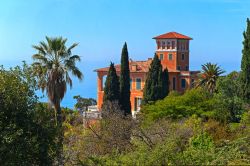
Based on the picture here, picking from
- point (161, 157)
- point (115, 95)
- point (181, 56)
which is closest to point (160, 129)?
point (161, 157)

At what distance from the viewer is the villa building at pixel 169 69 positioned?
70.2m

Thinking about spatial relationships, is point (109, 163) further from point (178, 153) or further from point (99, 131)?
point (99, 131)

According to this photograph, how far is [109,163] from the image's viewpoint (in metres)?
15.2

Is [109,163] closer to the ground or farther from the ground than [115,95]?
closer to the ground

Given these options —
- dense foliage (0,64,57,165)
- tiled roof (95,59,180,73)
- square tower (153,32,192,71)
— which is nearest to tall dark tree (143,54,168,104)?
tiled roof (95,59,180,73)

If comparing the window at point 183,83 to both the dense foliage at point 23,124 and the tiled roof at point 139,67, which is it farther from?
the dense foliage at point 23,124

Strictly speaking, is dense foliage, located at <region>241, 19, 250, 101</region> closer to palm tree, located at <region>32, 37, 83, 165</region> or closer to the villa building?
palm tree, located at <region>32, 37, 83, 165</region>

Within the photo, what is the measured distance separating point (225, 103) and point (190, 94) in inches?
95.9

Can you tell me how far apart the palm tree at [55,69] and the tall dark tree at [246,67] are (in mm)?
15807

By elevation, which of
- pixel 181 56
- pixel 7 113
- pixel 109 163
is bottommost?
pixel 109 163

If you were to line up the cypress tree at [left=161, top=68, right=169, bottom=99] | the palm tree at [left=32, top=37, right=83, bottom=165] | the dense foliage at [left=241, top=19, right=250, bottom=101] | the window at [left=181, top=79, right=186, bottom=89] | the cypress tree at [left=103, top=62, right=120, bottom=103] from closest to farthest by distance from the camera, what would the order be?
the palm tree at [left=32, top=37, right=83, bottom=165]
the dense foliage at [left=241, top=19, right=250, bottom=101]
the cypress tree at [left=103, top=62, right=120, bottom=103]
the cypress tree at [left=161, top=68, right=169, bottom=99]
the window at [left=181, top=79, right=186, bottom=89]

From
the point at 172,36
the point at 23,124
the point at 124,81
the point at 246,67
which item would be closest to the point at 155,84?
the point at 124,81

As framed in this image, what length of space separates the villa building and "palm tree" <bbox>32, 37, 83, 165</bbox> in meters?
36.4

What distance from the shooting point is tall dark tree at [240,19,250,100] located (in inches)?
1581
